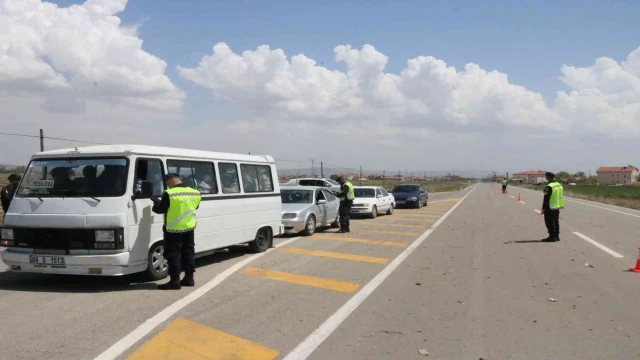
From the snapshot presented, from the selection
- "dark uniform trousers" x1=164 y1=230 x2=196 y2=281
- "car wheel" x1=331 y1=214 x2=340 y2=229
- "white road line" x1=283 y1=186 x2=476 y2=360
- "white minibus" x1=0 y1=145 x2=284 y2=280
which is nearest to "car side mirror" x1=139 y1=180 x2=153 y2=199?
"white minibus" x1=0 y1=145 x2=284 y2=280

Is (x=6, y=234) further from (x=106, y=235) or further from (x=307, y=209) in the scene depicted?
(x=307, y=209)

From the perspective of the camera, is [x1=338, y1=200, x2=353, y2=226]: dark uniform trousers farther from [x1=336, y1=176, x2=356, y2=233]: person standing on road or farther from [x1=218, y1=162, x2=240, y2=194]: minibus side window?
[x1=218, y1=162, x2=240, y2=194]: minibus side window

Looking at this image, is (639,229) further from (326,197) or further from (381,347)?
(381,347)

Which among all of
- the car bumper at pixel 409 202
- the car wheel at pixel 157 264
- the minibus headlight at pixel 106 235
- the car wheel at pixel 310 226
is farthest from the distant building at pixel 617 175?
the minibus headlight at pixel 106 235

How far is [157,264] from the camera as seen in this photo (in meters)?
7.89

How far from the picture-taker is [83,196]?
732cm

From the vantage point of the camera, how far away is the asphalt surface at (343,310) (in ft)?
16.3

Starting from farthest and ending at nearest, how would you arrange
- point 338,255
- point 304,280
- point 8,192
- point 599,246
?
point 599,246
point 8,192
point 338,255
point 304,280

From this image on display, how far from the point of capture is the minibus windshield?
7.38 meters

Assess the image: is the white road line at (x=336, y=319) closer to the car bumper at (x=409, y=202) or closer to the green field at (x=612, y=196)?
the car bumper at (x=409, y=202)

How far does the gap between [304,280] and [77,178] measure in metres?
3.84

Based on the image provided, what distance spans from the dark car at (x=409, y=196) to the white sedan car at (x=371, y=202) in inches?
177

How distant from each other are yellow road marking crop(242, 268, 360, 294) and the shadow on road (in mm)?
1835

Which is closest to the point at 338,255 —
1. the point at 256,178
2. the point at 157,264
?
the point at 256,178
